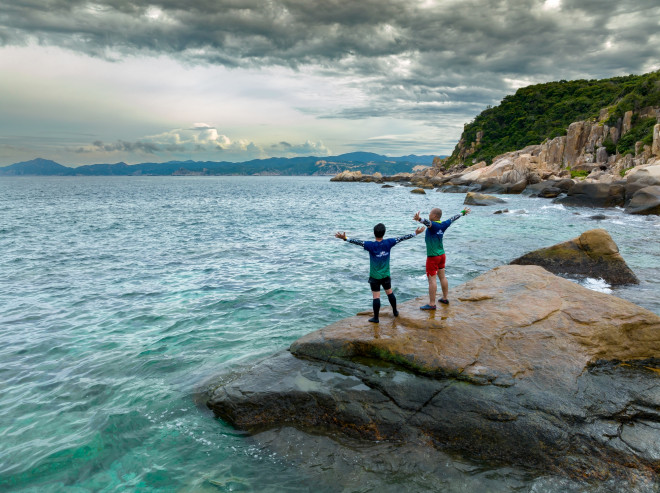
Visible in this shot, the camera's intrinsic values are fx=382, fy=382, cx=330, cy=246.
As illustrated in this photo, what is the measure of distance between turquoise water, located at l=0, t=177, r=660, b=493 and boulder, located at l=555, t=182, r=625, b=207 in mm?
14111

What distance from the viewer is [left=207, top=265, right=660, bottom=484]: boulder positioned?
5.45 meters

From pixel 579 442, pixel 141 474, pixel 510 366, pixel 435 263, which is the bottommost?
pixel 141 474

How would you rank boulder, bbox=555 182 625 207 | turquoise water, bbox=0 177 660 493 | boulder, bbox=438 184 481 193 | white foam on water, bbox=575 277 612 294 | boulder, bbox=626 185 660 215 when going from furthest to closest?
boulder, bbox=438 184 481 193 < boulder, bbox=555 182 625 207 < boulder, bbox=626 185 660 215 < white foam on water, bbox=575 277 612 294 < turquoise water, bbox=0 177 660 493

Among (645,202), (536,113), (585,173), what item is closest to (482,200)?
(645,202)

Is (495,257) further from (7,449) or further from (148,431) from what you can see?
(7,449)

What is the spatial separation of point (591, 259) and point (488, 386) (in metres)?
11.0

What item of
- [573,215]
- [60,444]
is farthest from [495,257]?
[573,215]

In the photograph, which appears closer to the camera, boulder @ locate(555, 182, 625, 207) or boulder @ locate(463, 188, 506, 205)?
boulder @ locate(555, 182, 625, 207)

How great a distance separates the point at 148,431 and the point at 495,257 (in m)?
16.7

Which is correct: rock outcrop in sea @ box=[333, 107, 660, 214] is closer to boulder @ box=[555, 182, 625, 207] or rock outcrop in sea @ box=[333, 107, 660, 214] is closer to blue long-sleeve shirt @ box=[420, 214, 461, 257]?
boulder @ box=[555, 182, 625, 207]

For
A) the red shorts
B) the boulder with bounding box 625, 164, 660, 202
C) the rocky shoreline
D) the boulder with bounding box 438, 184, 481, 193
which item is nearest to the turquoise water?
the rocky shoreline

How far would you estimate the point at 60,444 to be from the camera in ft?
21.1

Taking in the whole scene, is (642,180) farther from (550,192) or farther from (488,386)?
(488,386)

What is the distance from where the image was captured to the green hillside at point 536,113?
91.2 m
